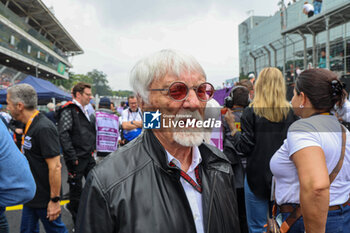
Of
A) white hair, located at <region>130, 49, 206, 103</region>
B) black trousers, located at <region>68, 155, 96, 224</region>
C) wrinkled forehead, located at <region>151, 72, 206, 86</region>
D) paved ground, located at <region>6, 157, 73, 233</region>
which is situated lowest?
paved ground, located at <region>6, 157, 73, 233</region>

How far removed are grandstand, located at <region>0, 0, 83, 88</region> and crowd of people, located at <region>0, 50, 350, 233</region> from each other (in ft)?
67.3

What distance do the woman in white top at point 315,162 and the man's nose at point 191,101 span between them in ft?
2.35

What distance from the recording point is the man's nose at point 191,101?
47.3 inches

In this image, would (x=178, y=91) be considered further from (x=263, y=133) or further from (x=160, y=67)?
(x=263, y=133)

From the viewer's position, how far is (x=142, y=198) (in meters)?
1.07

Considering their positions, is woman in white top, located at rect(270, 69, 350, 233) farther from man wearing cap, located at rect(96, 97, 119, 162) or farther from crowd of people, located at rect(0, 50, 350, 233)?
man wearing cap, located at rect(96, 97, 119, 162)

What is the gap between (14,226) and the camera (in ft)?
12.4

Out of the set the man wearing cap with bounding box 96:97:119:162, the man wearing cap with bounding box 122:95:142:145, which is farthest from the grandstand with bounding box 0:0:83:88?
the man wearing cap with bounding box 96:97:119:162

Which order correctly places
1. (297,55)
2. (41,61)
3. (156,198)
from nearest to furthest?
1. (156,198)
2. (297,55)
3. (41,61)

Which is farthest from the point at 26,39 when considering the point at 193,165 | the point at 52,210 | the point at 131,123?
the point at 193,165

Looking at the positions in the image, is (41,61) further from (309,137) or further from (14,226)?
(309,137)

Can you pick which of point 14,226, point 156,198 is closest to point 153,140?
point 156,198

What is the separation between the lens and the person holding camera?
109 inches

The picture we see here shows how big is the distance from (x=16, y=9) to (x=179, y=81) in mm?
32946
